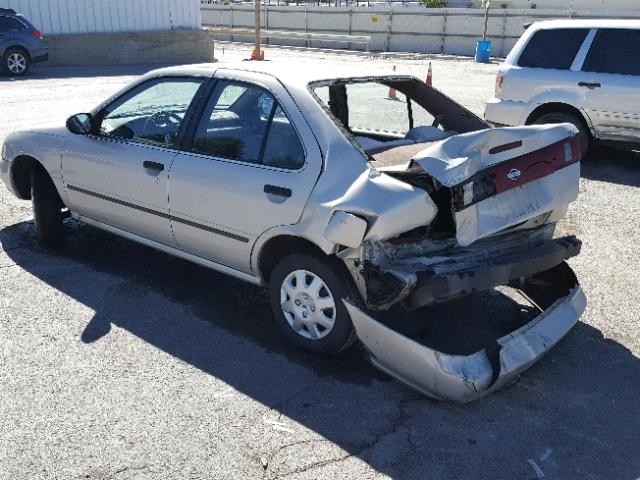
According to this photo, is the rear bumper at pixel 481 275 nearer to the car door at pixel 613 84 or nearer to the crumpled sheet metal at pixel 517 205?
the crumpled sheet metal at pixel 517 205

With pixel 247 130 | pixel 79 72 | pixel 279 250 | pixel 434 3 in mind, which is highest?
pixel 434 3

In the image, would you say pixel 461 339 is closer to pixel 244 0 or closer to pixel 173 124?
pixel 173 124

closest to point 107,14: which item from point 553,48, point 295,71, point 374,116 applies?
point 553,48

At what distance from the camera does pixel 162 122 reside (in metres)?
4.81

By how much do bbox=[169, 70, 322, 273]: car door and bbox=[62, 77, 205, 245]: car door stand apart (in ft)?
0.63

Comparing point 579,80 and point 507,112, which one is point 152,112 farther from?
point 579,80

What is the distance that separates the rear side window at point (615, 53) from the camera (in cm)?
841

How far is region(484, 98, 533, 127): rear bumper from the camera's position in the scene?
9.02 m

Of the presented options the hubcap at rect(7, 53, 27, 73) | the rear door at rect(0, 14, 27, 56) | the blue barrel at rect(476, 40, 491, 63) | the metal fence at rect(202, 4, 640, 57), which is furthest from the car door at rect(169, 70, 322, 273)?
the metal fence at rect(202, 4, 640, 57)

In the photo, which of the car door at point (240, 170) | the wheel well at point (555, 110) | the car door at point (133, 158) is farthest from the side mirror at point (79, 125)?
the wheel well at point (555, 110)

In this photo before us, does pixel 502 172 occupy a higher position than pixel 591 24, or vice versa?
pixel 591 24

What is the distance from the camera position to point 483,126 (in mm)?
4961

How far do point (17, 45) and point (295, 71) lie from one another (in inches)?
640

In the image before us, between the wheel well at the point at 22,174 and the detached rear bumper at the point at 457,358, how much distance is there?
348cm
